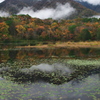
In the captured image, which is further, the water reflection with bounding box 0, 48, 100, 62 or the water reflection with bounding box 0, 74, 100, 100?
the water reflection with bounding box 0, 48, 100, 62

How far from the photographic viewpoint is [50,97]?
14375 millimetres

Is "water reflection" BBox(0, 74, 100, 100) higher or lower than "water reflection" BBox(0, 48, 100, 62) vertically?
higher

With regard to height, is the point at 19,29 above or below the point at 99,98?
above

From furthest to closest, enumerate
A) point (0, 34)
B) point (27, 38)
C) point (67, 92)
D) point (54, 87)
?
point (27, 38) < point (0, 34) < point (54, 87) < point (67, 92)

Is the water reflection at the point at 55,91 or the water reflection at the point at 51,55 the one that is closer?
the water reflection at the point at 55,91

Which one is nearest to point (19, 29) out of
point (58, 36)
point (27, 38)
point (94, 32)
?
point (27, 38)

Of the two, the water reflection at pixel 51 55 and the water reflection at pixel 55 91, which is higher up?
the water reflection at pixel 55 91

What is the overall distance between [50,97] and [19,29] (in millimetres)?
113080

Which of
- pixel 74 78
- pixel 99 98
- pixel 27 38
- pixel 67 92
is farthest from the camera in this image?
pixel 27 38

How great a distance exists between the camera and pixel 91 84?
17.8 meters

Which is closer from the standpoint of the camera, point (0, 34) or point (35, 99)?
point (35, 99)

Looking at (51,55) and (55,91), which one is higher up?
(55,91)

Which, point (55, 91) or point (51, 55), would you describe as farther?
point (51, 55)

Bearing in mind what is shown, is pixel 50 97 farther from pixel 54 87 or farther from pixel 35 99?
pixel 54 87
